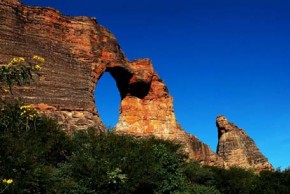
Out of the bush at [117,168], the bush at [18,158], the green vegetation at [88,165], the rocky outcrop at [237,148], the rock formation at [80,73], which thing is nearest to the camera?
the bush at [18,158]

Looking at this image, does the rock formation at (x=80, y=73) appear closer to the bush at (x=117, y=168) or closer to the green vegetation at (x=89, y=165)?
the green vegetation at (x=89, y=165)

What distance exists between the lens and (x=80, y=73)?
1384 inches

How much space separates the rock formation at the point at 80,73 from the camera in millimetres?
31691

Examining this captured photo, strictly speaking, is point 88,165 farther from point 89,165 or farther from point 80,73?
point 80,73

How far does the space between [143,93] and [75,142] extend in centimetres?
1725

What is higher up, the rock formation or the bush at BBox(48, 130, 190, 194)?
the rock formation

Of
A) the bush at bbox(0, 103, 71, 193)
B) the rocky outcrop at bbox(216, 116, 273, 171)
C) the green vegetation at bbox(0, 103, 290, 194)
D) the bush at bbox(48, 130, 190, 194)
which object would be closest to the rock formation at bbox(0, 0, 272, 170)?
the green vegetation at bbox(0, 103, 290, 194)

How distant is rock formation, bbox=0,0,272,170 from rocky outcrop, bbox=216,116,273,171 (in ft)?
32.1

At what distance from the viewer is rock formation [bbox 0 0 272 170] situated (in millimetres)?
31691

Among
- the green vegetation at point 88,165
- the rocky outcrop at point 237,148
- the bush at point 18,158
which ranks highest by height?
the rocky outcrop at point 237,148

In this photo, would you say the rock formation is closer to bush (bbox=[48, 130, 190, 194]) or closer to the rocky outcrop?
bush (bbox=[48, 130, 190, 194])

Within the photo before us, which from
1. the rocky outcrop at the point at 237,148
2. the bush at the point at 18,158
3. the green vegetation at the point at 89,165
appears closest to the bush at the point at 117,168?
the green vegetation at the point at 89,165

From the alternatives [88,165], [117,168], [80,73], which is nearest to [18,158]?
[88,165]

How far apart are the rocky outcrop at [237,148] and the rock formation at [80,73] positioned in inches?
385
